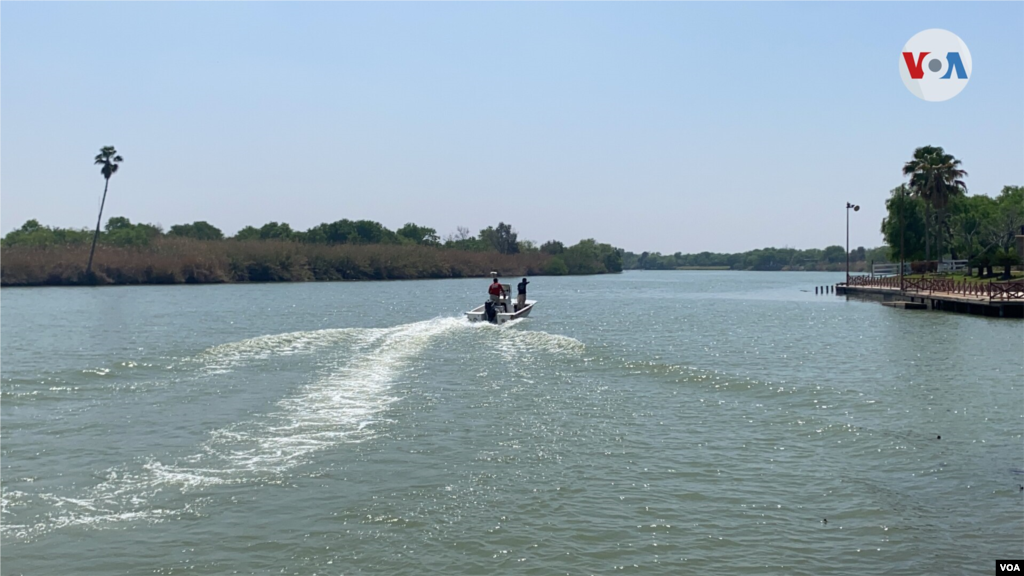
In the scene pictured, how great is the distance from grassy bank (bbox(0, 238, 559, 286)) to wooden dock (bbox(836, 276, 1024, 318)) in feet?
260

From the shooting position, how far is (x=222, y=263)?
110m

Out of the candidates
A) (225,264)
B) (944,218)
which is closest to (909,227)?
(944,218)

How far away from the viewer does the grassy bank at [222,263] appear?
9719cm

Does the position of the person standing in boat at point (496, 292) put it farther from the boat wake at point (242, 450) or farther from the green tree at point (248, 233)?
the green tree at point (248, 233)

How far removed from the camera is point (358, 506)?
9953 mm

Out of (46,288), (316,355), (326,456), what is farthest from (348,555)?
(46,288)

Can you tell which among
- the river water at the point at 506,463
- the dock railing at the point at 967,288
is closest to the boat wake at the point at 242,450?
the river water at the point at 506,463

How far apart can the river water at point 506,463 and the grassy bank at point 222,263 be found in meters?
81.5

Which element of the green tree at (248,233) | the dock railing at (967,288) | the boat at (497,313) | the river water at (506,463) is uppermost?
the green tree at (248,233)

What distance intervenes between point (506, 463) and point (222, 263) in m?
106

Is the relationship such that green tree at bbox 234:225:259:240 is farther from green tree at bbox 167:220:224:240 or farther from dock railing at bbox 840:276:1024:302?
dock railing at bbox 840:276:1024:302

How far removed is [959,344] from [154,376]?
26.3 meters

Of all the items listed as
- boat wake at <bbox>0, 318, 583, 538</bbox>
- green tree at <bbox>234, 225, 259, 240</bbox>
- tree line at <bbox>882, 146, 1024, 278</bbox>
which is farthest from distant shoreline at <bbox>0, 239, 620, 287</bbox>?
boat wake at <bbox>0, 318, 583, 538</bbox>

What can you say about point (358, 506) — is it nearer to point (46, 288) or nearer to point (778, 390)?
point (778, 390)
